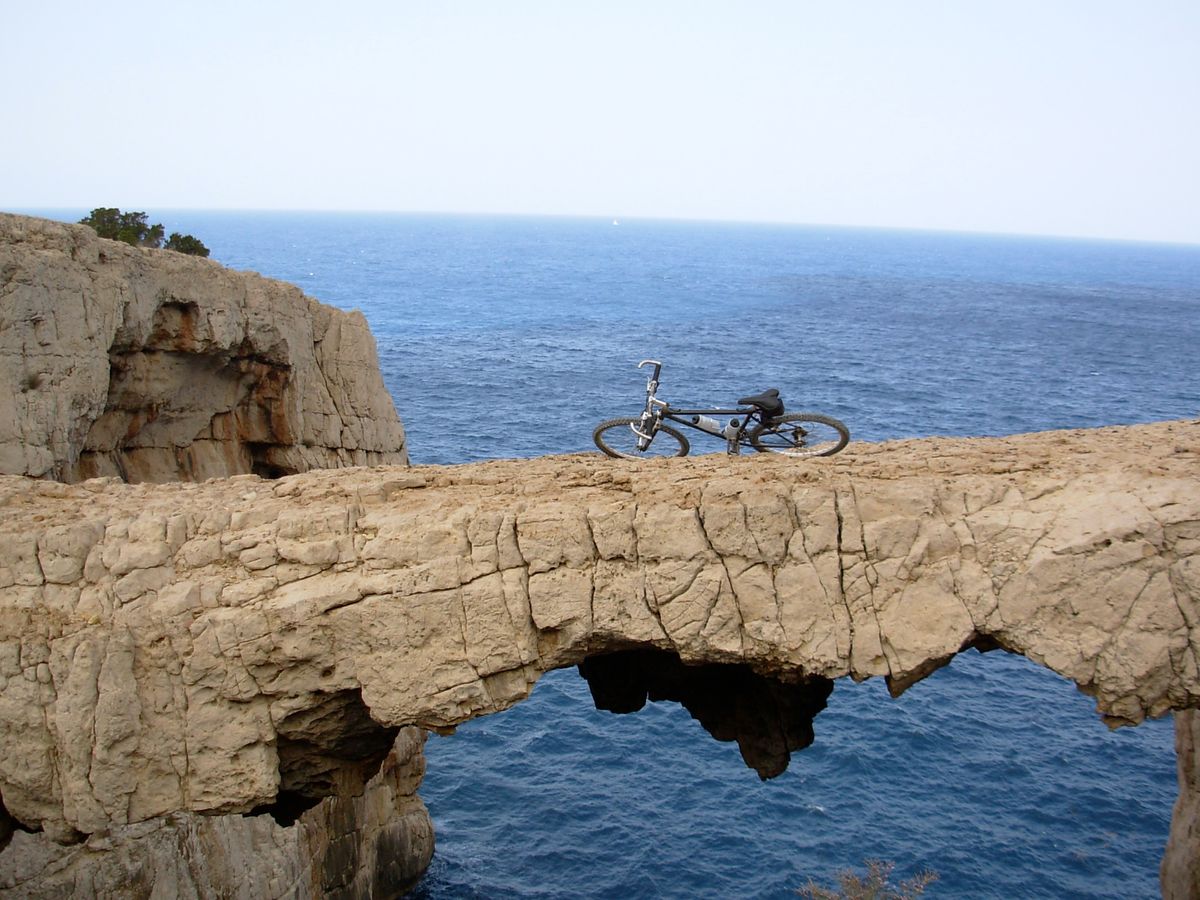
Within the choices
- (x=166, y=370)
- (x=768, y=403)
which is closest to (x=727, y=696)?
(x=768, y=403)

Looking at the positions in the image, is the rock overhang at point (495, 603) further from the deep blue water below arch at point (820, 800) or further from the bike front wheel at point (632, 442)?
the deep blue water below arch at point (820, 800)

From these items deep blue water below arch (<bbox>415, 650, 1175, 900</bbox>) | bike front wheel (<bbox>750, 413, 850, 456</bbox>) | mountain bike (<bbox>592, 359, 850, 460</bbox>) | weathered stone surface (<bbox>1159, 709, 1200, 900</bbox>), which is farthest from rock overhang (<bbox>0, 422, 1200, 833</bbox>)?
deep blue water below arch (<bbox>415, 650, 1175, 900</bbox>)

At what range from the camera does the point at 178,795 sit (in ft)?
52.8

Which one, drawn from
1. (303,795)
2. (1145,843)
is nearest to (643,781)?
(1145,843)

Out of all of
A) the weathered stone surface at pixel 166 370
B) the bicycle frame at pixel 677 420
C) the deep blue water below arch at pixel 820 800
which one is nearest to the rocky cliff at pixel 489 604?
the bicycle frame at pixel 677 420

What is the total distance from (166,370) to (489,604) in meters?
14.6

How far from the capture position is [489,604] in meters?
16.2

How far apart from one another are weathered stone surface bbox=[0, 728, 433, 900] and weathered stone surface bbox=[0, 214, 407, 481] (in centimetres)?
749

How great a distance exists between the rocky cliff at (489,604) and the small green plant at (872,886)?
15.4 metres

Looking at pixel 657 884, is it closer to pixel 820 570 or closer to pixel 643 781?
pixel 643 781

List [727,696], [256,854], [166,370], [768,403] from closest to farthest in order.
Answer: [768,403] → [727,696] → [256,854] → [166,370]

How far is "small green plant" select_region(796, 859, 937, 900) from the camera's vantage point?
29656mm

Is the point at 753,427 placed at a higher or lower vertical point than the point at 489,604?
higher

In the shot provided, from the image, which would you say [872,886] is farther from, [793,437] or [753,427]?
[753,427]
